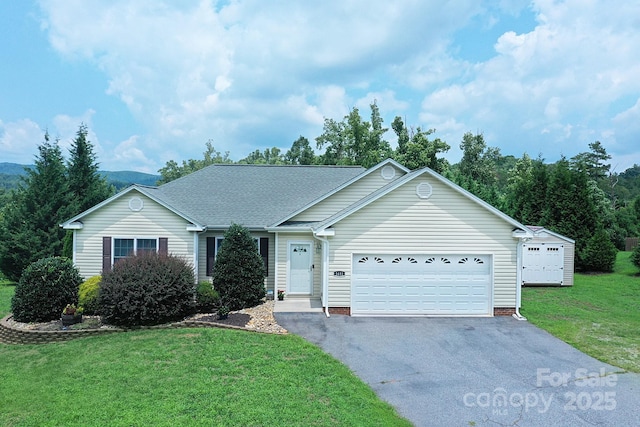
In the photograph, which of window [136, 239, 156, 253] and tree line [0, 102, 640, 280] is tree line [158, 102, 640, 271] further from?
window [136, 239, 156, 253]

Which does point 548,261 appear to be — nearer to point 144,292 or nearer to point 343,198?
point 343,198

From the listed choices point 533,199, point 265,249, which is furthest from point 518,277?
point 533,199

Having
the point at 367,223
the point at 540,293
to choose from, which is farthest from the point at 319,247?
the point at 540,293

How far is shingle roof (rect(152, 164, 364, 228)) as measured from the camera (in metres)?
15.9

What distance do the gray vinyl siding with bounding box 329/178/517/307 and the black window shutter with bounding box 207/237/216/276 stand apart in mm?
5279

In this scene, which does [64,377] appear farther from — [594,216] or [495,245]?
[594,216]

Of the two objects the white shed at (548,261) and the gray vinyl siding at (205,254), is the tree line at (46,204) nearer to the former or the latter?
the gray vinyl siding at (205,254)

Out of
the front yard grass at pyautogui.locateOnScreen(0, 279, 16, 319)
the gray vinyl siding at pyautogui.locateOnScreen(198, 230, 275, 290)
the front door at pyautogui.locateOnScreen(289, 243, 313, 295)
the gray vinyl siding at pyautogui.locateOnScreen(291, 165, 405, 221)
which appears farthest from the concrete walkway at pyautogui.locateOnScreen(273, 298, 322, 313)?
the front yard grass at pyautogui.locateOnScreen(0, 279, 16, 319)

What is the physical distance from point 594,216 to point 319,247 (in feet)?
58.8

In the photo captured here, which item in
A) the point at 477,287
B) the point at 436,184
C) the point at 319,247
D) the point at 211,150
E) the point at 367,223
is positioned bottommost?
the point at 477,287

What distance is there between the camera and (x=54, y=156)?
914 inches

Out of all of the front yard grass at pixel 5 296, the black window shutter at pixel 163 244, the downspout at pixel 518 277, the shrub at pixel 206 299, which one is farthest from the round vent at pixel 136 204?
the downspout at pixel 518 277

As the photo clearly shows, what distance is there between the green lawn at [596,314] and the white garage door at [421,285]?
195 centimetres

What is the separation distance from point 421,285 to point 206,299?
272 inches
